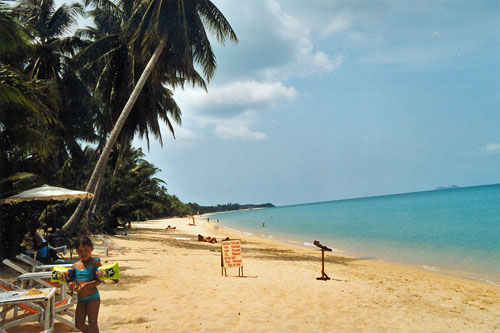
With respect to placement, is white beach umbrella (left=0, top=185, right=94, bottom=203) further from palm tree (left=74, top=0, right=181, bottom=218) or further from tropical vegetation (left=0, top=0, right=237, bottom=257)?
palm tree (left=74, top=0, right=181, bottom=218)


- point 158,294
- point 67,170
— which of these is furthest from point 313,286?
point 67,170

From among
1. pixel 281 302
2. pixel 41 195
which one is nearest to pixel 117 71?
pixel 41 195

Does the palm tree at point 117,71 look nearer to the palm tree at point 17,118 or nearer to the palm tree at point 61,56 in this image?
the palm tree at point 61,56

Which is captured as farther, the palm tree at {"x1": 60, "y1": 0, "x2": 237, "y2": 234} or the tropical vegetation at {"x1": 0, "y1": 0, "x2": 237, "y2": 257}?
the palm tree at {"x1": 60, "y1": 0, "x2": 237, "y2": 234}

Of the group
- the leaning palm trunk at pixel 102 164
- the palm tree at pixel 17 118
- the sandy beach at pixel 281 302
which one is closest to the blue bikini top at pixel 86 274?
the sandy beach at pixel 281 302

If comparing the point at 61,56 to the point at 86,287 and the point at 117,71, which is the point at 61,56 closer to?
the point at 117,71

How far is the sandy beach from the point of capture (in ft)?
16.2

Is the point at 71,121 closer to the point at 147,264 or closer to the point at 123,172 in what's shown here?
the point at 123,172

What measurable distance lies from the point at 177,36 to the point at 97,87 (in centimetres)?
561

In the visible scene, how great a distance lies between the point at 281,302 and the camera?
20.4ft

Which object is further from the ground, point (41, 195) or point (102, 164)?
point (102, 164)

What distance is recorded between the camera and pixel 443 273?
1231 centimetres

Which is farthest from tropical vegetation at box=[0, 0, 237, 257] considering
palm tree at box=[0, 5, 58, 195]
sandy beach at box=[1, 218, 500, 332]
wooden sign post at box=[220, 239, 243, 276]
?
wooden sign post at box=[220, 239, 243, 276]

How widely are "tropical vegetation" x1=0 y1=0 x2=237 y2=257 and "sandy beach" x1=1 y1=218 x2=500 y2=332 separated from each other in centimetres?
318
